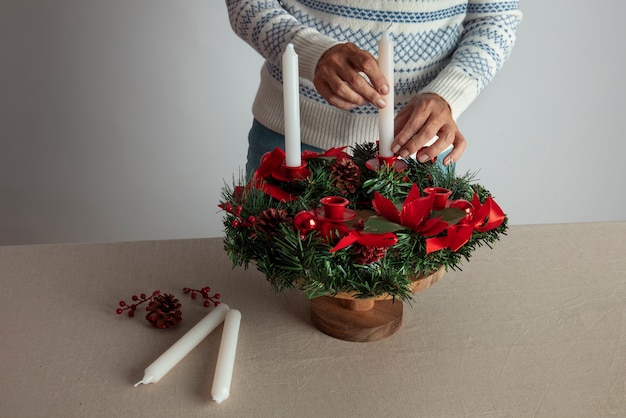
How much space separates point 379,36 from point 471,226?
444mm

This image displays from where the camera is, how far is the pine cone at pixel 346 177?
A: 73 centimetres

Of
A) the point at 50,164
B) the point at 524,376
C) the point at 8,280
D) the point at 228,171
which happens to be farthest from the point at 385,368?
the point at 50,164

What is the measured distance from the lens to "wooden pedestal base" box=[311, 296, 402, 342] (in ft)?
2.35

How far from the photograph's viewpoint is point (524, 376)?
66 centimetres

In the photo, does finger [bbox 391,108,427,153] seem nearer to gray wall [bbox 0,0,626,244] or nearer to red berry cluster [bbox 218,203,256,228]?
red berry cluster [bbox 218,203,256,228]

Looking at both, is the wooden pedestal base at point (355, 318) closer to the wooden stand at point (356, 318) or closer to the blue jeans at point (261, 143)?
the wooden stand at point (356, 318)

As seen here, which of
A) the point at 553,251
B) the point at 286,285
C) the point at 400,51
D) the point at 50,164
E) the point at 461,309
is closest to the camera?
the point at 286,285

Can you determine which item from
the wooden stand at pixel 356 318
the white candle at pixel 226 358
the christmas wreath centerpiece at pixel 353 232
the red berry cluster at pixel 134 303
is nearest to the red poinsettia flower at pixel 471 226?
the christmas wreath centerpiece at pixel 353 232

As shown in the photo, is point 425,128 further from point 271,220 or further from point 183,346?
point 183,346

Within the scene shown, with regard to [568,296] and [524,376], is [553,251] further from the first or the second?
[524,376]

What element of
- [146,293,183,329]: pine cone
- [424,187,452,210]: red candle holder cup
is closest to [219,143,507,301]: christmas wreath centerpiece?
[424,187,452,210]: red candle holder cup

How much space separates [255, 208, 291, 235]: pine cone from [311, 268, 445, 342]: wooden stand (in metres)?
0.12

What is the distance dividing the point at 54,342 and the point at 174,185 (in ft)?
3.52

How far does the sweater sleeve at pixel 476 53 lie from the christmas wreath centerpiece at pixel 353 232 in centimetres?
22
